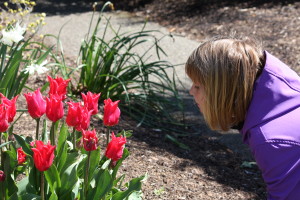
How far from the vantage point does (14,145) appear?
2986mm

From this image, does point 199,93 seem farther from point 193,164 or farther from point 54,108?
point 193,164

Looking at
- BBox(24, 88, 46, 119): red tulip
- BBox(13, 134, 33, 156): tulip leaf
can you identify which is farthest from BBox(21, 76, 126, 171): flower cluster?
BBox(13, 134, 33, 156): tulip leaf

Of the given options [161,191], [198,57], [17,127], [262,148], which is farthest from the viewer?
[17,127]

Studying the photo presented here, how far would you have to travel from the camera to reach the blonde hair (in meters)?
2.60

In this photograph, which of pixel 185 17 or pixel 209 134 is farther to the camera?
pixel 185 17

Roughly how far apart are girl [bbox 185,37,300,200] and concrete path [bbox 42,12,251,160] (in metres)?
2.31

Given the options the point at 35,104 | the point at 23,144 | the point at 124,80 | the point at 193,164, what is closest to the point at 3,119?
the point at 35,104

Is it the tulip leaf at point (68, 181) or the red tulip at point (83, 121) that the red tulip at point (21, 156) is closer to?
the tulip leaf at point (68, 181)

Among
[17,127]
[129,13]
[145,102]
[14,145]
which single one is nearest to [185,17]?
[129,13]

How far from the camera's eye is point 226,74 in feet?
8.53

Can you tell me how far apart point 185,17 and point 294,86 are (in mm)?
7000

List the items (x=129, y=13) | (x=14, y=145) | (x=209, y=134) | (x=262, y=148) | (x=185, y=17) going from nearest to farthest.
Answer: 1. (x=262, y=148)
2. (x=14, y=145)
3. (x=209, y=134)
4. (x=185, y=17)
5. (x=129, y=13)

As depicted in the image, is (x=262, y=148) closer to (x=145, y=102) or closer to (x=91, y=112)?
(x=91, y=112)

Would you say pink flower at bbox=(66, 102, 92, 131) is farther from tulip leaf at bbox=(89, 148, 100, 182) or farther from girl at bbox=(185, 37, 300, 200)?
girl at bbox=(185, 37, 300, 200)
